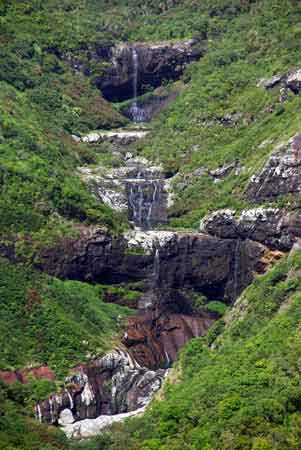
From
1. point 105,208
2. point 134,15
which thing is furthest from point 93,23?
point 105,208

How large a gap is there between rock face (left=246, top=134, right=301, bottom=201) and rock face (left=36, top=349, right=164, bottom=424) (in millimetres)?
16492

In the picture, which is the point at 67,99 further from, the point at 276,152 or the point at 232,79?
the point at 276,152

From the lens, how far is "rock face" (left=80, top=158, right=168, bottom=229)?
127 m

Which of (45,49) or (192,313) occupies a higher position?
(45,49)

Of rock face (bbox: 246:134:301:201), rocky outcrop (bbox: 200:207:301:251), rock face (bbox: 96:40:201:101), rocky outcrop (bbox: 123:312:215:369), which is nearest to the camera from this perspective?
rocky outcrop (bbox: 123:312:215:369)

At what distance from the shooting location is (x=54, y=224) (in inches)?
4690

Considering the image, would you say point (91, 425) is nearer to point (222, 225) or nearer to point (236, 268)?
point (236, 268)

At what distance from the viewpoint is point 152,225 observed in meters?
125

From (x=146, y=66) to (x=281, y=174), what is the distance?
30261mm

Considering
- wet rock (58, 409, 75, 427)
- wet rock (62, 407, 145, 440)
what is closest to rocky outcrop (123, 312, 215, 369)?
wet rock (62, 407, 145, 440)

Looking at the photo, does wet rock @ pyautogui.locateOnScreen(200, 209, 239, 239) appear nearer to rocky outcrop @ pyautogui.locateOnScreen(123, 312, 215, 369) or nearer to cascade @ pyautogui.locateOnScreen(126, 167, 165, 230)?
rocky outcrop @ pyautogui.locateOnScreen(123, 312, 215, 369)

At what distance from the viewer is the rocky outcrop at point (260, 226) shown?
11638cm

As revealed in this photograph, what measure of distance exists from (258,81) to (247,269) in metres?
24.5

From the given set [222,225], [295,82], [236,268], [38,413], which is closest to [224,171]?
[222,225]
